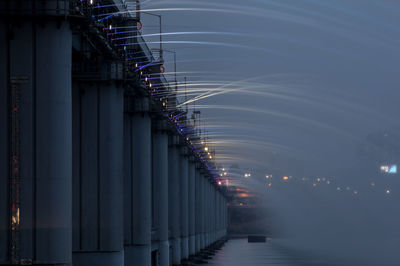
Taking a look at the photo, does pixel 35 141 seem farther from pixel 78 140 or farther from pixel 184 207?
pixel 184 207

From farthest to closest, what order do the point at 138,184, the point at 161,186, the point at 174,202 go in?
the point at 174,202
the point at 161,186
the point at 138,184

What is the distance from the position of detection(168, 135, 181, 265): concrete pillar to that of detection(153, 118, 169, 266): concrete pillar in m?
12.9

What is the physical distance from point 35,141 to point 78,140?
16.1 m

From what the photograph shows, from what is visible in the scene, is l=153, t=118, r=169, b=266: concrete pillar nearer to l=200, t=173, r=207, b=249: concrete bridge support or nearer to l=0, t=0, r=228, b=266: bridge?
l=0, t=0, r=228, b=266: bridge

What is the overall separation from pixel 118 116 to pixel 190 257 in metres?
63.7

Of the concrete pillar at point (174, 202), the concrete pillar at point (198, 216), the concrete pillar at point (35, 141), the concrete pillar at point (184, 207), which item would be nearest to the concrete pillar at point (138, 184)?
the concrete pillar at point (174, 202)

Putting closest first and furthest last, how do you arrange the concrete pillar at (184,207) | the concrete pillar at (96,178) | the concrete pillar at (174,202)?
the concrete pillar at (96,178)
the concrete pillar at (174,202)
the concrete pillar at (184,207)

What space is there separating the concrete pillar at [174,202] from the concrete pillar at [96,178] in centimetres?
4179

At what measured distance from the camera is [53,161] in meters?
34.7

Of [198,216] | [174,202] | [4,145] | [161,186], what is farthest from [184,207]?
[4,145]

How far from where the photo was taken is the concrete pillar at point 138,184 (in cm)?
6366

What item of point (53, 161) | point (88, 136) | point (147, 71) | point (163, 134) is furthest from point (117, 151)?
point (163, 134)

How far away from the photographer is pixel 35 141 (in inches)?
1363

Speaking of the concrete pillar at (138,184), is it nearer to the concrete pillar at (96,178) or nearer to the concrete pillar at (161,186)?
the concrete pillar at (96,178)
